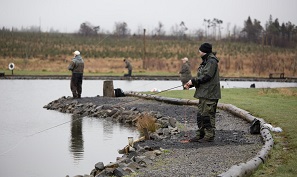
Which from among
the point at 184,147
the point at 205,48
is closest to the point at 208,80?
the point at 205,48

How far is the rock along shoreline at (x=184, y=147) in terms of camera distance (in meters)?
10.1

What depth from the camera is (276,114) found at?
17.1 metres

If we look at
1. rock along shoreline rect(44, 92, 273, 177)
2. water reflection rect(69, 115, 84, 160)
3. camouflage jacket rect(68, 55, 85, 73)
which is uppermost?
camouflage jacket rect(68, 55, 85, 73)

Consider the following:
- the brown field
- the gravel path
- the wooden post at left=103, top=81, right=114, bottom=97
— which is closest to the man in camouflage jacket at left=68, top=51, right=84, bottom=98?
the wooden post at left=103, top=81, right=114, bottom=97

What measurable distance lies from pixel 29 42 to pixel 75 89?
74717 mm

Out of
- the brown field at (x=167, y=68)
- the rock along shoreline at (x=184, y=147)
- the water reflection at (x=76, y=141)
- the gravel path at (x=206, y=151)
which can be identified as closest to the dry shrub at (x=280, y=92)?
the rock along shoreline at (x=184, y=147)

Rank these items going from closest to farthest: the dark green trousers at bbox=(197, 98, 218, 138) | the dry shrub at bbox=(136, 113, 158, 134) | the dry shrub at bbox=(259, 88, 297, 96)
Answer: the dark green trousers at bbox=(197, 98, 218, 138) < the dry shrub at bbox=(136, 113, 158, 134) < the dry shrub at bbox=(259, 88, 297, 96)

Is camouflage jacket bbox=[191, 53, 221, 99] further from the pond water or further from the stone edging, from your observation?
the pond water

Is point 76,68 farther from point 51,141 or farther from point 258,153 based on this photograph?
point 258,153

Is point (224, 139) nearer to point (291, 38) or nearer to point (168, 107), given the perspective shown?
point (168, 107)

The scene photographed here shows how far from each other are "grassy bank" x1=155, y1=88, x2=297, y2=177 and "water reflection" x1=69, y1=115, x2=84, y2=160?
488 cm

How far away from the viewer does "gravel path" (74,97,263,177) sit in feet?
33.0

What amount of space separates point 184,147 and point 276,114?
17.7 ft

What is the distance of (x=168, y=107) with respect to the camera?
72.4 ft
